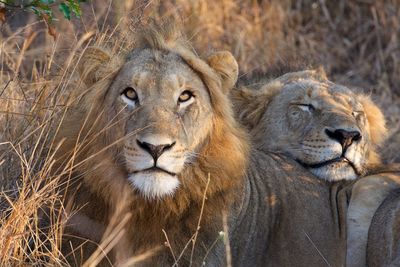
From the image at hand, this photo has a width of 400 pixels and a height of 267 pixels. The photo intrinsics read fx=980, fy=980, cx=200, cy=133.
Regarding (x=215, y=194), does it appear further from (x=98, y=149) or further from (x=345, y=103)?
(x=345, y=103)

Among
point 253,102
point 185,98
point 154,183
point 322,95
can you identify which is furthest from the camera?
point 253,102

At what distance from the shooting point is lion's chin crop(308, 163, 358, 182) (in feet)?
19.9

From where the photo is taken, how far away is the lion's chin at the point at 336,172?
6051 mm

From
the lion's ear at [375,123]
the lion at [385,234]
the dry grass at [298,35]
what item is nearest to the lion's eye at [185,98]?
the lion at [385,234]

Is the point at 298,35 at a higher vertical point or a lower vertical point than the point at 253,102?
higher

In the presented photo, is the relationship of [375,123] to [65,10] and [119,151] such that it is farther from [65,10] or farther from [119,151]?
[65,10]

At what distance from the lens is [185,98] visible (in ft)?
16.9

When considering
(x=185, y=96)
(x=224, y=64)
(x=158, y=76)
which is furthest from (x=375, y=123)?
(x=158, y=76)

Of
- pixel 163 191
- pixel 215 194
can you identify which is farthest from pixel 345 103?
pixel 163 191

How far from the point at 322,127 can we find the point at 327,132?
0.07m

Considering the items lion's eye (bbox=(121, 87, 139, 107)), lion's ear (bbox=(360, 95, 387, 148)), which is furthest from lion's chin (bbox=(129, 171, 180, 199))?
lion's ear (bbox=(360, 95, 387, 148))

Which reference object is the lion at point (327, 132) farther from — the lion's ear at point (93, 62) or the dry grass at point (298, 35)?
the lion's ear at point (93, 62)

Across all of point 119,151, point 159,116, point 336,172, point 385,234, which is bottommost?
point 385,234

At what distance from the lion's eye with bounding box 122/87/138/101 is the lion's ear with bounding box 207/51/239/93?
1.76ft
